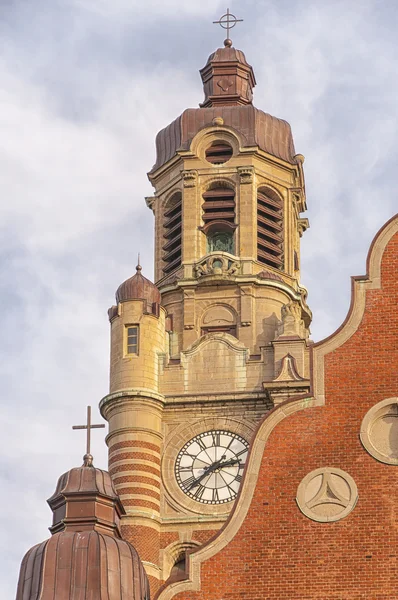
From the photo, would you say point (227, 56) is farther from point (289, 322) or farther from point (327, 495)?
Answer: point (327, 495)

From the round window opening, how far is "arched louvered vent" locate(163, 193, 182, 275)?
153 centimetres

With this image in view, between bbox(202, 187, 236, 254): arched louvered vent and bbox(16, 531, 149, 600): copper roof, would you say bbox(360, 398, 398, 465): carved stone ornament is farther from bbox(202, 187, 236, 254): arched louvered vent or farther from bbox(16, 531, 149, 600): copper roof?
bbox(202, 187, 236, 254): arched louvered vent

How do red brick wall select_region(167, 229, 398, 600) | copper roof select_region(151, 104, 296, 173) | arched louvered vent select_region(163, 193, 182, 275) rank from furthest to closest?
copper roof select_region(151, 104, 296, 173) → arched louvered vent select_region(163, 193, 182, 275) → red brick wall select_region(167, 229, 398, 600)

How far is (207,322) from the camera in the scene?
195 ft

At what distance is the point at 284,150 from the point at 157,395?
10.6 meters

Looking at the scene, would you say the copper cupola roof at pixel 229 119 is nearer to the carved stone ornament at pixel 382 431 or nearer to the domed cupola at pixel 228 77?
the domed cupola at pixel 228 77

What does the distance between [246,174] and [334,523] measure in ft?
114

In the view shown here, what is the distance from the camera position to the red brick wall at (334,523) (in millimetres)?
27469

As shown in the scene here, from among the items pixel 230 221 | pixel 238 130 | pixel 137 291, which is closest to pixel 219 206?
pixel 230 221

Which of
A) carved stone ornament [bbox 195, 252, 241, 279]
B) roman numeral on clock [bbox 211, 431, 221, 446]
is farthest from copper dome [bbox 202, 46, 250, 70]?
roman numeral on clock [bbox 211, 431, 221, 446]

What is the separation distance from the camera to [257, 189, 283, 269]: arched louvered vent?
61.0 m

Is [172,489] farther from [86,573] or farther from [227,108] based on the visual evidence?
[86,573]

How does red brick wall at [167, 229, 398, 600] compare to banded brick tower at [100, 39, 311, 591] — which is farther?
banded brick tower at [100, 39, 311, 591]

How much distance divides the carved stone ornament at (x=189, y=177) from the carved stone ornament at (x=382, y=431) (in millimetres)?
33812
